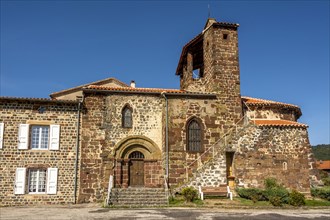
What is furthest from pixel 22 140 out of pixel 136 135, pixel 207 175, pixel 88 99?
pixel 207 175

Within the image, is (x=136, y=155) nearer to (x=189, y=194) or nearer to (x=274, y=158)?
(x=189, y=194)

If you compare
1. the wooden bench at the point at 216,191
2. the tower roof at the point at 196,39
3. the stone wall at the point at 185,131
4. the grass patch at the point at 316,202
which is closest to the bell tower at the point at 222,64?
the tower roof at the point at 196,39

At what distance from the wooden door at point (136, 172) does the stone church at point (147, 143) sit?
63 mm

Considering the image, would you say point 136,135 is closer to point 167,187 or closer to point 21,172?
point 167,187

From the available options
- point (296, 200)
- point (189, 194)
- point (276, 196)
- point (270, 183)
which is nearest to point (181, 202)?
point (189, 194)

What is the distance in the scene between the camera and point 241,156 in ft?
61.1

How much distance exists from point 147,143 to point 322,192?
10576 millimetres

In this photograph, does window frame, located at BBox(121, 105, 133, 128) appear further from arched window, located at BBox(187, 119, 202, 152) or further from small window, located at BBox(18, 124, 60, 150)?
small window, located at BBox(18, 124, 60, 150)

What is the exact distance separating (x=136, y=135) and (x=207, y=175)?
5066 mm

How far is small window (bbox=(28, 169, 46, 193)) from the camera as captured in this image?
18.4 m

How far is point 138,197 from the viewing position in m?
17.0

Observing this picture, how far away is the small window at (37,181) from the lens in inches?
723

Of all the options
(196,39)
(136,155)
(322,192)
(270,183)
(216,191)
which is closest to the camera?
(216,191)

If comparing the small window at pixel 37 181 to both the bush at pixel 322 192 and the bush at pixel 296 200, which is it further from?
the bush at pixel 322 192
